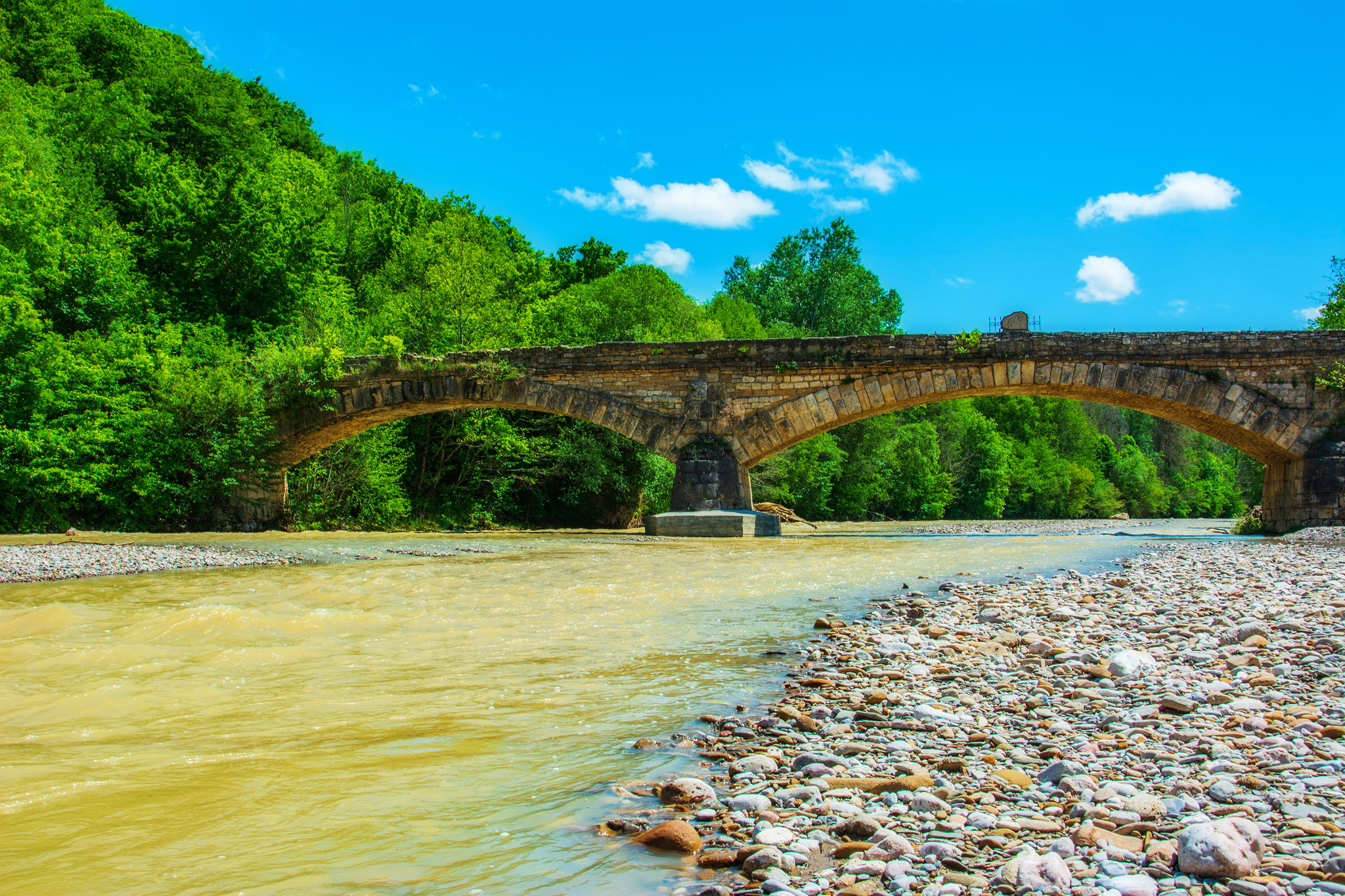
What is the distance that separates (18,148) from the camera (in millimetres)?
20344

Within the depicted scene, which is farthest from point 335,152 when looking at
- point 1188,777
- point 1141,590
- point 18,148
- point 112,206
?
point 1188,777

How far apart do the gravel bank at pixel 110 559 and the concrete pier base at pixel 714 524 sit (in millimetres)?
9236

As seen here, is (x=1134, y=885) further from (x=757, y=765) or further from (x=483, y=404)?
(x=483, y=404)

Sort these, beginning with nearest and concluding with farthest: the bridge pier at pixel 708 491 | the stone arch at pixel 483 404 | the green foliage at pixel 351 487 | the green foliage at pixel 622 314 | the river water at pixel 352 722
A: the river water at pixel 352 722 < the bridge pier at pixel 708 491 < the stone arch at pixel 483 404 < the green foliage at pixel 351 487 < the green foliage at pixel 622 314

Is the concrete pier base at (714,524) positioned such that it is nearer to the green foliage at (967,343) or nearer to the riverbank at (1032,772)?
the green foliage at (967,343)

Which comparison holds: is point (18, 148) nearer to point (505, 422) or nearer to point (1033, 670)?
point (505, 422)

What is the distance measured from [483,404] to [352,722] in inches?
700

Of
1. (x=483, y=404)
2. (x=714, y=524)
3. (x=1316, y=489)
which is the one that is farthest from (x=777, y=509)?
(x=1316, y=489)

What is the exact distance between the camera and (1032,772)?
8.07 feet

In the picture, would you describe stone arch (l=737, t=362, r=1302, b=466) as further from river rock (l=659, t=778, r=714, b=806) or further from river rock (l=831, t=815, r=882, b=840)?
river rock (l=831, t=815, r=882, b=840)

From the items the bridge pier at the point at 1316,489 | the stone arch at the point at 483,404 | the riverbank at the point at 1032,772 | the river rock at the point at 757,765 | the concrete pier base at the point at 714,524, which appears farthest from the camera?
the stone arch at the point at 483,404

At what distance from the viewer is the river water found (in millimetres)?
1986

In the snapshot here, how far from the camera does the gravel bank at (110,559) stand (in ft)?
28.3

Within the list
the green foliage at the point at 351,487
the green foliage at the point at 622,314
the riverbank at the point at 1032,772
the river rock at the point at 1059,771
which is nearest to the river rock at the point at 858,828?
the riverbank at the point at 1032,772
